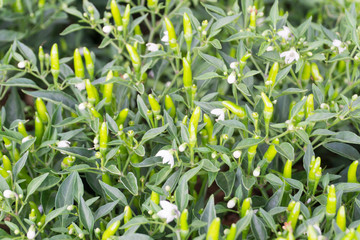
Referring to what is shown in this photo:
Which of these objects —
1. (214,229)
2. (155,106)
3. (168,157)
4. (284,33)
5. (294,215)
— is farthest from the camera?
(284,33)

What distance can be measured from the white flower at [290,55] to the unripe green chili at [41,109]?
30.4 inches

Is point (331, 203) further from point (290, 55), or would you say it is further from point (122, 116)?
point (122, 116)

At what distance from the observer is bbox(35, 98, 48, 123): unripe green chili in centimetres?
130

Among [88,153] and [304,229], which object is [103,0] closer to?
[88,153]

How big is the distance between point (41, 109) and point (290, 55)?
0.81 meters

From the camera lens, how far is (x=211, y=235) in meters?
0.89

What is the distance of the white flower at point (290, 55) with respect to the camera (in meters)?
1.27

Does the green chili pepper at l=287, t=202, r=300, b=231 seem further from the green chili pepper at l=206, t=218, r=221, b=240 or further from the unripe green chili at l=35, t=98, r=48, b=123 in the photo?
the unripe green chili at l=35, t=98, r=48, b=123

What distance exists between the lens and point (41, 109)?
4.33ft

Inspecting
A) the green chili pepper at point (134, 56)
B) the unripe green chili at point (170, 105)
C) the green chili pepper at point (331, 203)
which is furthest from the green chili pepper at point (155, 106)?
the green chili pepper at point (331, 203)

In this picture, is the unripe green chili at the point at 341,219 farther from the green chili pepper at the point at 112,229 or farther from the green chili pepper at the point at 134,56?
the green chili pepper at the point at 134,56

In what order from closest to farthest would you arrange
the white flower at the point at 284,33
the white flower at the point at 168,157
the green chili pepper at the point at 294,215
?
the green chili pepper at the point at 294,215, the white flower at the point at 168,157, the white flower at the point at 284,33

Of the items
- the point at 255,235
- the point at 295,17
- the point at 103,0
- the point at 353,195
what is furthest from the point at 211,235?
the point at 103,0

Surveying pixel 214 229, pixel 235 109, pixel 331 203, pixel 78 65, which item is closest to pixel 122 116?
pixel 78 65
